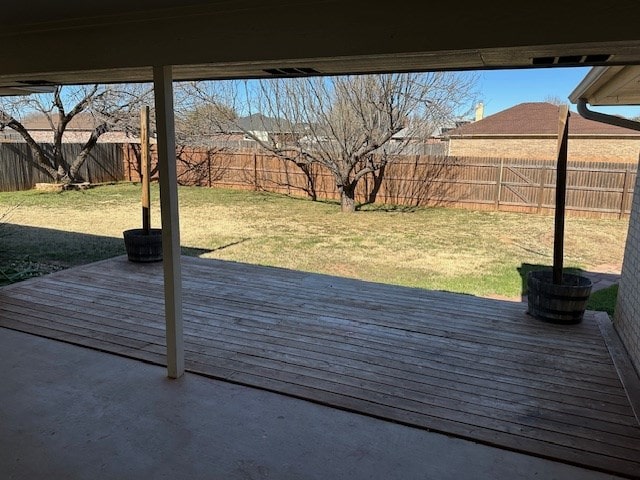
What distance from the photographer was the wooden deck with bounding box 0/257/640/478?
254 cm

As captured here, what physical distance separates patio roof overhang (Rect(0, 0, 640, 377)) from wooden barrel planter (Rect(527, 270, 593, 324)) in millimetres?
2179

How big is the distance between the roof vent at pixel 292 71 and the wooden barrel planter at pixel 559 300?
265 centimetres

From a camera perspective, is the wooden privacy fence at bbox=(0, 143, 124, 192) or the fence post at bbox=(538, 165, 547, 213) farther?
the wooden privacy fence at bbox=(0, 143, 124, 192)

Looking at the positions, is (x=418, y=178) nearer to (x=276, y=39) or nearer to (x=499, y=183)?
(x=499, y=183)

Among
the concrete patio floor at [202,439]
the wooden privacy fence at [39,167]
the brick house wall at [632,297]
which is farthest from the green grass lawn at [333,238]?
the concrete patio floor at [202,439]

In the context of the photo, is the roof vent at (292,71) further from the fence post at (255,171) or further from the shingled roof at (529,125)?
the shingled roof at (529,125)

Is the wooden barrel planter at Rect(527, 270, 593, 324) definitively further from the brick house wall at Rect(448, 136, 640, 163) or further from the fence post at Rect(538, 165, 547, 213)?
the brick house wall at Rect(448, 136, 640, 163)

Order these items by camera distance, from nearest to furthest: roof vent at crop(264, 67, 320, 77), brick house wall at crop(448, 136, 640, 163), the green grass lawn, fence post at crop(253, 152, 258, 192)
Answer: roof vent at crop(264, 67, 320, 77) → the green grass lawn → brick house wall at crop(448, 136, 640, 163) → fence post at crop(253, 152, 258, 192)

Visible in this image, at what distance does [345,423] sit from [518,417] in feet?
3.02

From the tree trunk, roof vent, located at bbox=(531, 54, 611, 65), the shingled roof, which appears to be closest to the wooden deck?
roof vent, located at bbox=(531, 54, 611, 65)

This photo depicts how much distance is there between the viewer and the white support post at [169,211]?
2646mm

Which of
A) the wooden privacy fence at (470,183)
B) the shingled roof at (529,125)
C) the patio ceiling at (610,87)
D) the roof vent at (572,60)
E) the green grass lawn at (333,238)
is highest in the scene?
the shingled roof at (529,125)

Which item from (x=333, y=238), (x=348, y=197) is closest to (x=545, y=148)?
(x=348, y=197)

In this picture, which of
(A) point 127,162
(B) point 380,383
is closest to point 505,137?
(A) point 127,162
